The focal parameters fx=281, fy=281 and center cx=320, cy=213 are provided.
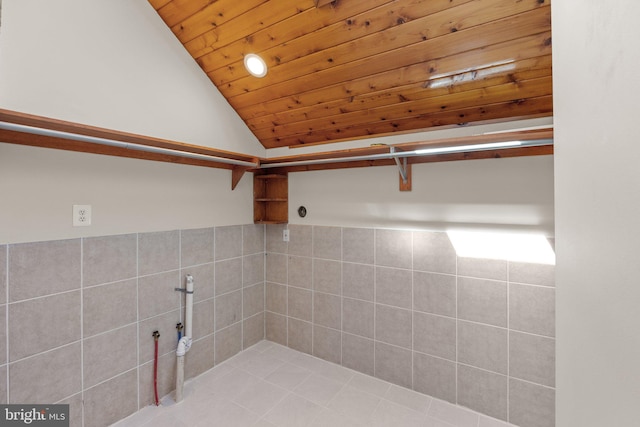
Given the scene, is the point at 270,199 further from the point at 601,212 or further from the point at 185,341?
the point at 601,212

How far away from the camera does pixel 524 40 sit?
3.92 ft

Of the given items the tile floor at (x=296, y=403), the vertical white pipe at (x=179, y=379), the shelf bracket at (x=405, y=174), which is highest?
the shelf bracket at (x=405, y=174)

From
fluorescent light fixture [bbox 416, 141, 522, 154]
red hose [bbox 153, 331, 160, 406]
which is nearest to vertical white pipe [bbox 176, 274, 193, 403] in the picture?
red hose [bbox 153, 331, 160, 406]

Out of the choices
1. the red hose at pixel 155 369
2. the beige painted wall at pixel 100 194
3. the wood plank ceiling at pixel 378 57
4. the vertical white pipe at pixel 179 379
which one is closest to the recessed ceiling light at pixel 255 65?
the wood plank ceiling at pixel 378 57

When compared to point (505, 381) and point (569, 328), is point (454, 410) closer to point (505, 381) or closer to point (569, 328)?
point (505, 381)

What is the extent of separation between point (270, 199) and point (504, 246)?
169cm

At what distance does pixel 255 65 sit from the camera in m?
1.75

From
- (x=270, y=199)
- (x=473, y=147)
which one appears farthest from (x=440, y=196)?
(x=270, y=199)

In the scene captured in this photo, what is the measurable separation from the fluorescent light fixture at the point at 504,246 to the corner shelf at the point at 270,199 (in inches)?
51.7

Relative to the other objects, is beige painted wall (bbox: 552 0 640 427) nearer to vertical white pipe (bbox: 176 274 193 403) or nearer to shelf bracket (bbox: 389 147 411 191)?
shelf bracket (bbox: 389 147 411 191)

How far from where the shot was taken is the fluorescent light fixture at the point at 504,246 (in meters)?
1.49

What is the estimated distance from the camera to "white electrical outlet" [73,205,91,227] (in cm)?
140

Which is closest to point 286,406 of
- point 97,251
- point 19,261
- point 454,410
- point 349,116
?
point 454,410

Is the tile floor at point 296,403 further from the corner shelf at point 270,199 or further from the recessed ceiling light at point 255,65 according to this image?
the recessed ceiling light at point 255,65
